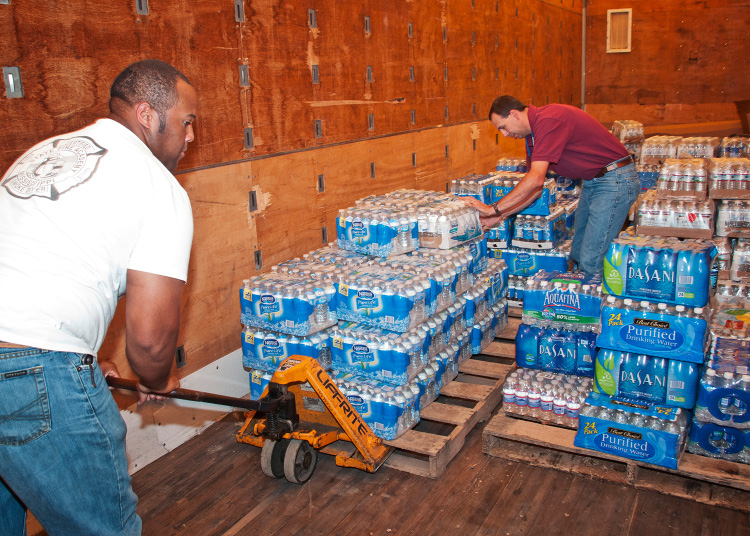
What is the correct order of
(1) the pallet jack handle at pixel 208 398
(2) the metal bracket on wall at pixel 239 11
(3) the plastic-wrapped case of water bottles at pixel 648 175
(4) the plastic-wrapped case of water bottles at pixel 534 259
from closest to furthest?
(1) the pallet jack handle at pixel 208 398 < (2) the metal bracket on wall at pixel 239 11 < (4) the plastic-wrapped case of water bottles at pixel 534 259 < (3) the plastic-wrapped case of water bottles at pixel 648 175

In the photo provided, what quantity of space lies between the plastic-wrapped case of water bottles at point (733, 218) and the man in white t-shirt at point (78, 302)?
4.94 m

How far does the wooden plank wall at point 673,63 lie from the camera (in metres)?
14.0

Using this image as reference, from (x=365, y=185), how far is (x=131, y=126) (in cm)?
466

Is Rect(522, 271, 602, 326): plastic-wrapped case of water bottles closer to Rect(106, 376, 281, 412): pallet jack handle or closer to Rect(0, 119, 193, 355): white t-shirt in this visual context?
Rect(106, 376, 281, 412): pallet jack handle

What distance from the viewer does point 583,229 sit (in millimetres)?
5906

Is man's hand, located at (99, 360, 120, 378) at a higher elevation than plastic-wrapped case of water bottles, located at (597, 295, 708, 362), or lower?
higher

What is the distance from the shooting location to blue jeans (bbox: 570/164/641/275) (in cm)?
544

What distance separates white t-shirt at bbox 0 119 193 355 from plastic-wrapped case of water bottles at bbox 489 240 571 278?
4.95 meters

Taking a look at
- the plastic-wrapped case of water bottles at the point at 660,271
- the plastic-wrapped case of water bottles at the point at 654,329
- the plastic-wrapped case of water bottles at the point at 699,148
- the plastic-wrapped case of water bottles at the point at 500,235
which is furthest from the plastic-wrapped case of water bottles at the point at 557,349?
the plastic-wrapped case of water bottles at the point at 699,148

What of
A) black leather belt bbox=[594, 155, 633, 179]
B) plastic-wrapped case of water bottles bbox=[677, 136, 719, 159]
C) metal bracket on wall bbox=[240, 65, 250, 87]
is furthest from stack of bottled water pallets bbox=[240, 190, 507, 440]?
plastic-wrapped case of water bottles bbox=[677, 136, 719, 159]

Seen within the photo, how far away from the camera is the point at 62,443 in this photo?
79.1 inches

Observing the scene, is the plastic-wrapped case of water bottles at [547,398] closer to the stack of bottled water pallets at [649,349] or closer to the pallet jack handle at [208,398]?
the stack of bottled water pallets at [649,349]

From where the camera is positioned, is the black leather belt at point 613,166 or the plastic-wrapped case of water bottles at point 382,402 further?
the black leather belt at point 613,166

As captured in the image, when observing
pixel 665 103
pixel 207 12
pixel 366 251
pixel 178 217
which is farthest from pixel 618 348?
pixel 665 103
